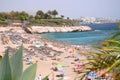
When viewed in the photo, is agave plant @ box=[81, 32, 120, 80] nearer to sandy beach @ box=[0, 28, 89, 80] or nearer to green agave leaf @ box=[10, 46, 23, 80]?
green agave leaf @ box=[10, 46, 23, 80]

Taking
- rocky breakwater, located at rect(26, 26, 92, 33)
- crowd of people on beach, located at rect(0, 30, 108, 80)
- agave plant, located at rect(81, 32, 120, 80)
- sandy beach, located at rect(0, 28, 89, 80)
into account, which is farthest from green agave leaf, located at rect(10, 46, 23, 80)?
rocky breakwater, located at rect(26, 26, 92, 33)

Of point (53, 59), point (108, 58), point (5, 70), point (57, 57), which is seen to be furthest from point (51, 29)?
point (5, 70)

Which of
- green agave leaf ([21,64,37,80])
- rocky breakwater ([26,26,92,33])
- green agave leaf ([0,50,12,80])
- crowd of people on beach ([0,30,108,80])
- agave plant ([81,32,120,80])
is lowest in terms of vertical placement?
rocky breakwater ([26,26,92,33])

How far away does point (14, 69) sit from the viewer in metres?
1.35

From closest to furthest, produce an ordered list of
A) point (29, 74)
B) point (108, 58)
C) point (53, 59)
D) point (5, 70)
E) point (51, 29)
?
point (5, 70), point (29, 74), point (108, 58), point (53, 59), point (51, 29)

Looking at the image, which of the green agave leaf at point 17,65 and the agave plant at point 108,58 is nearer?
the green agave leaf at point 17,65

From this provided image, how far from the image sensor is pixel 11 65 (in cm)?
135

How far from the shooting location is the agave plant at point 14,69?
4.23 feet

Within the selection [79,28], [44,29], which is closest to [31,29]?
[44,29]

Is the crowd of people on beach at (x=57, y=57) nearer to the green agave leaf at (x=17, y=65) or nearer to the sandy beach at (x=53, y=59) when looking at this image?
the sandy beach at (x=53, y=59)

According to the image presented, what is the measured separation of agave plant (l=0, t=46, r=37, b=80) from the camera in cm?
129

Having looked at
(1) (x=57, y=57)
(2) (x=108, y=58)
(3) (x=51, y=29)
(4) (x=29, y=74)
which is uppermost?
(4) (x=29, y=74)

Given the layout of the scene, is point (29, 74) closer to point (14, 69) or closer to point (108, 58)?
point (14, 69)

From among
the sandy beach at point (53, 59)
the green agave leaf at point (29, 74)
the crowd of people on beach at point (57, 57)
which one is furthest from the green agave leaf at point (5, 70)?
the crowd of people on beach at point (57, 57)
